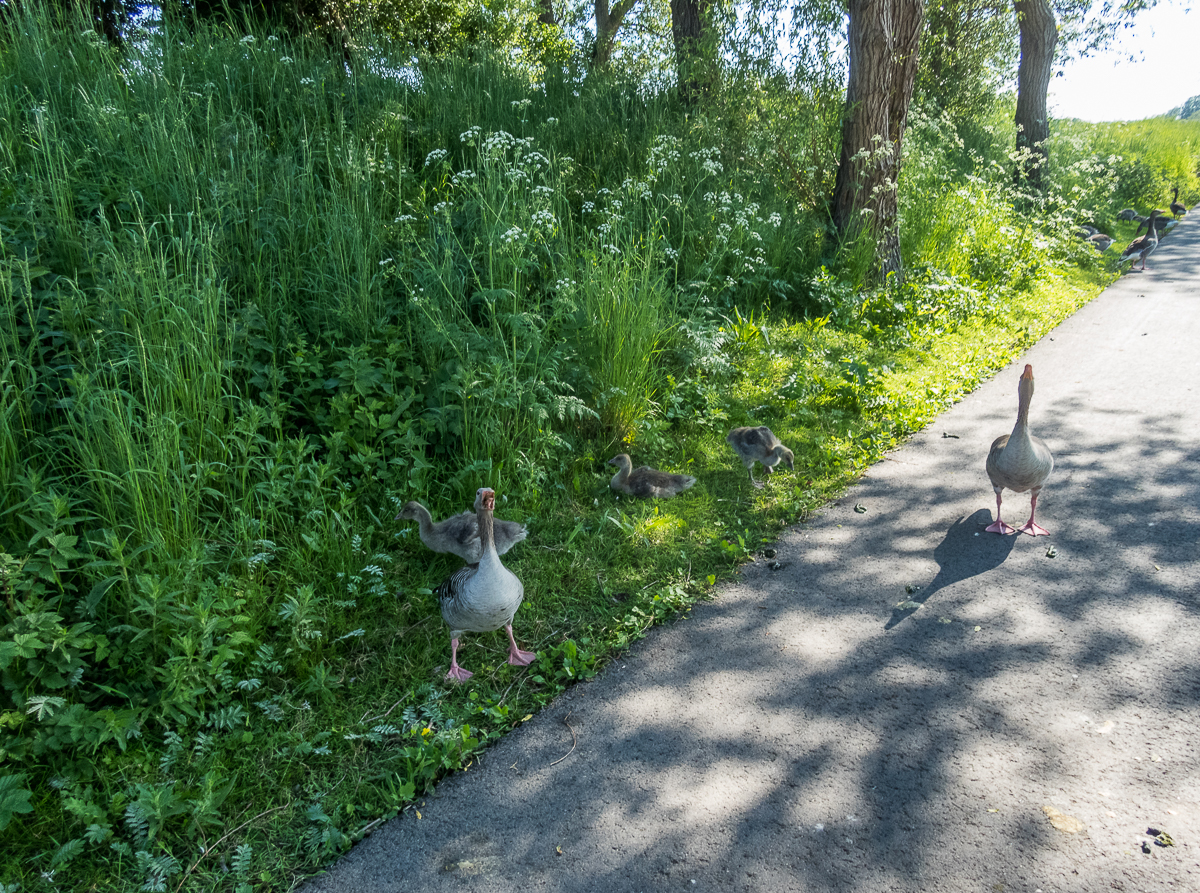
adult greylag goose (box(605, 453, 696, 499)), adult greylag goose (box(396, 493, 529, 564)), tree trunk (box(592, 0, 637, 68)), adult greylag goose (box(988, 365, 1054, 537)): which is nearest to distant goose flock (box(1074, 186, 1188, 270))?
adult greylag goose (box(988, 365, 1054, 537))

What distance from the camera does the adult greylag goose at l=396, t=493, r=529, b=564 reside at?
434 cm

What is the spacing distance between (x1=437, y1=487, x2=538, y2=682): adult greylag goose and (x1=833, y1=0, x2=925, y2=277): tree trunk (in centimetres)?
766

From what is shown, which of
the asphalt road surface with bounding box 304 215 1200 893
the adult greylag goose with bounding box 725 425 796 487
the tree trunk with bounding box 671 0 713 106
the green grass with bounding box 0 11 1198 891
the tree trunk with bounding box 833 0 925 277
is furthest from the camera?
the tree trunk with bounding box 671 0 713 106

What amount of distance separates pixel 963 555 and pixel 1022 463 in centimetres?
75

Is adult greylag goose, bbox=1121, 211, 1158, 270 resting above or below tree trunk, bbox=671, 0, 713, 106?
below

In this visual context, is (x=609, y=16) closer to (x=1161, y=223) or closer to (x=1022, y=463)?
(x=1161, y=223)

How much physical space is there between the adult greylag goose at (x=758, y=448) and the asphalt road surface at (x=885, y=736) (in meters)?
0.61

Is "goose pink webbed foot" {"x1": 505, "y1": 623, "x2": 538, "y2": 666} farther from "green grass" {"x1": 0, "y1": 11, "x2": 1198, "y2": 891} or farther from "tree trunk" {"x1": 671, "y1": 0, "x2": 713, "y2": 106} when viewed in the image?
"tree trunk" {"x1": 671, "y1": 0, "x2": 713, "y2": 106}

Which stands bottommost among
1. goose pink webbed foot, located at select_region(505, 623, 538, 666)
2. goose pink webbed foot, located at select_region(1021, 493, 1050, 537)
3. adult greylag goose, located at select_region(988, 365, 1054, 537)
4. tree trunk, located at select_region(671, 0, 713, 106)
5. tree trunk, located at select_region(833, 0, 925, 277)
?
goose pink webbed foot, located at select_region(1021, 493, 1050, 537)

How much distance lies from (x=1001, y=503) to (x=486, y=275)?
14.7 ft

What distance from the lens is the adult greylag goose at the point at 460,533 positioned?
4344mm

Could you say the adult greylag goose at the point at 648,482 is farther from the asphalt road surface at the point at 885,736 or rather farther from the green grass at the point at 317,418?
the asphalt road surface at the point at 885,736

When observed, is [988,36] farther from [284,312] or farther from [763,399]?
[284,312]

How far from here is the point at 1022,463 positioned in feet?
15.9
